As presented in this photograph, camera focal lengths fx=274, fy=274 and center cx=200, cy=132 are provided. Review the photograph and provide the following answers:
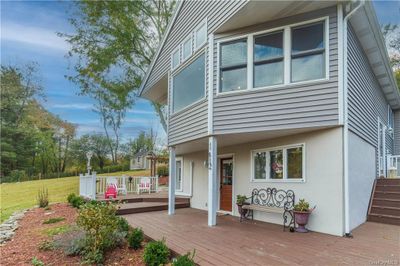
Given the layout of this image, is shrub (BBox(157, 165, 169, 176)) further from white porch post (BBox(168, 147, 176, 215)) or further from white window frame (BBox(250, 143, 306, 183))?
white window frame (BBox(250, 143, 306, 183))

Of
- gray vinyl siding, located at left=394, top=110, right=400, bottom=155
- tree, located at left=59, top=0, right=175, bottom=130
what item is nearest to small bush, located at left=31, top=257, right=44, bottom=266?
tree, located at left=59, top=0, right=175, bottom=130

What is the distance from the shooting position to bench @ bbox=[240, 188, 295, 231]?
22.4 ft

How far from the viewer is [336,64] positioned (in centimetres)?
595

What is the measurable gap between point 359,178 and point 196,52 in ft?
18.5

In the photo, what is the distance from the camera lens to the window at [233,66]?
273 inches

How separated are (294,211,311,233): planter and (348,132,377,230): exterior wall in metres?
1.05

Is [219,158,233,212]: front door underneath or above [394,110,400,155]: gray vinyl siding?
underneath

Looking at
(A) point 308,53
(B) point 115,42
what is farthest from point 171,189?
(B) point 115,42

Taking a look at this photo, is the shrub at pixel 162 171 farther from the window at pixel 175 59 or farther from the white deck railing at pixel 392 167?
the white deck railing at pixel 392 167

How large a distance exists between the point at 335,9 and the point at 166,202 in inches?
333

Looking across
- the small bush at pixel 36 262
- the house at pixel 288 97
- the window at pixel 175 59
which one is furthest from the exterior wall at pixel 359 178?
the small bush at pixel 36 262

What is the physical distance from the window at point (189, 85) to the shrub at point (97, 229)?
398 cm

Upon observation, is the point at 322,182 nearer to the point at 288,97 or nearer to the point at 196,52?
the point at 288,97

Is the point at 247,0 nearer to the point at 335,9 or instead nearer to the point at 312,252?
the point at 335,9
